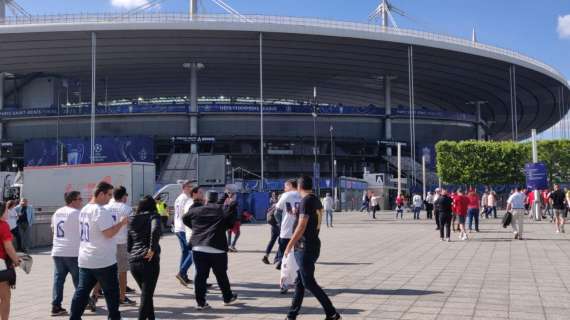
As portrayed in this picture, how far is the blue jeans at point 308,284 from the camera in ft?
22.0

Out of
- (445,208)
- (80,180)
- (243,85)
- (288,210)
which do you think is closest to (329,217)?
(445,208)

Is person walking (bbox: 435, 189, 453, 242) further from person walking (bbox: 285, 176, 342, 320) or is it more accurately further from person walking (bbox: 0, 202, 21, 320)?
person walking (bbox: 0, 202, 21, 320)

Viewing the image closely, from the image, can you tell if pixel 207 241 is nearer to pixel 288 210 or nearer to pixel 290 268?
pixel 290 268

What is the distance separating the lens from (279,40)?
51625 millimetres

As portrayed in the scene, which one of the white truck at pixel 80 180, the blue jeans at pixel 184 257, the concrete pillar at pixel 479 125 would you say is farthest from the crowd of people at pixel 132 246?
the concrete pillar at pixel 479 125

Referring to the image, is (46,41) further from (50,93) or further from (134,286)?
(134,286)

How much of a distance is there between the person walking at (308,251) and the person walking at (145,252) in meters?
1.59

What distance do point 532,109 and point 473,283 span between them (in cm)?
7793

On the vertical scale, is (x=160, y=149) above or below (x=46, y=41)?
below

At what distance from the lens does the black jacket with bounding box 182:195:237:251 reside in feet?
25.7

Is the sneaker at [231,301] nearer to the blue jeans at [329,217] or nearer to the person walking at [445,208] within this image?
the person walking at [445,208]

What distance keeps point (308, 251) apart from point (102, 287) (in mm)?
2309

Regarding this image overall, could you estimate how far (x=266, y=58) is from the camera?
55.9 m

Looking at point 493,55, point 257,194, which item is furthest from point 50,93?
point 493,55
